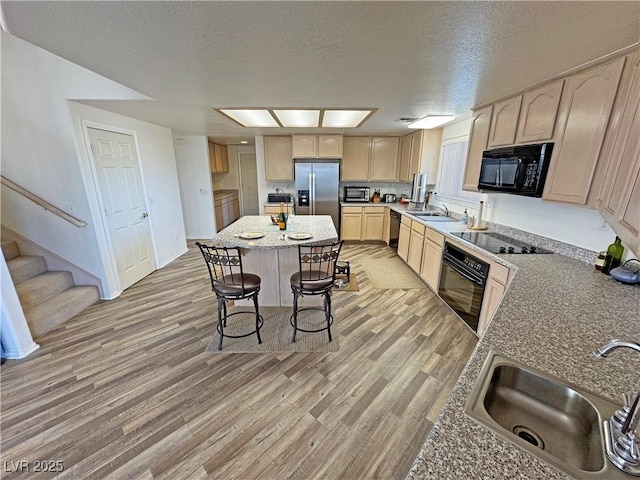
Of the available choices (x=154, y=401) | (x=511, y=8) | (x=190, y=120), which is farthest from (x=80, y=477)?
(x=190, y=120)

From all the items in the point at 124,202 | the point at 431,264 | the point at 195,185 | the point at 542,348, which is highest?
the point at 195,185

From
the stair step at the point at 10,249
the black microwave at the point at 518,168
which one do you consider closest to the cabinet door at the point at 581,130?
the black microwave at the point at 518,168

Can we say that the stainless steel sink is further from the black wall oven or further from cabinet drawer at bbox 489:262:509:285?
the black wall oven

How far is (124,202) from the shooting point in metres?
3.55

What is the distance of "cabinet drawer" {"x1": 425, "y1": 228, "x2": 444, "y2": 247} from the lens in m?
3.18

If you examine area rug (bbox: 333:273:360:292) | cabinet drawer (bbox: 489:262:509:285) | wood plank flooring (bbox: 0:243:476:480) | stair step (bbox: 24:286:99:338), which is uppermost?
cabinet drawer (bbox: 489:262:509:285)

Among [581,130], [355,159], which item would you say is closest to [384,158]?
[355,159]

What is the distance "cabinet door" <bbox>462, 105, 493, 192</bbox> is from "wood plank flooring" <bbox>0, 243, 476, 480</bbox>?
1.64 meters

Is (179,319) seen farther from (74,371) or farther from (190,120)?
(190,120)

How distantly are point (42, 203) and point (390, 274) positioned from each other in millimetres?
4524

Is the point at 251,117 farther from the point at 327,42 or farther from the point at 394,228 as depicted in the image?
the point at 394,228

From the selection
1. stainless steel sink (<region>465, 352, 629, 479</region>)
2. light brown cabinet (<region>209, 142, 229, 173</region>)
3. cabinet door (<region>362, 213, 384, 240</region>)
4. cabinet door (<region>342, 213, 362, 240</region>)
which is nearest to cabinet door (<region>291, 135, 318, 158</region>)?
cabinet door (<region>342, 213, 362, 240</region>)

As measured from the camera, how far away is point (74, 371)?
7.00 feet

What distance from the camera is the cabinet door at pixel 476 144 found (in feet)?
9.21
